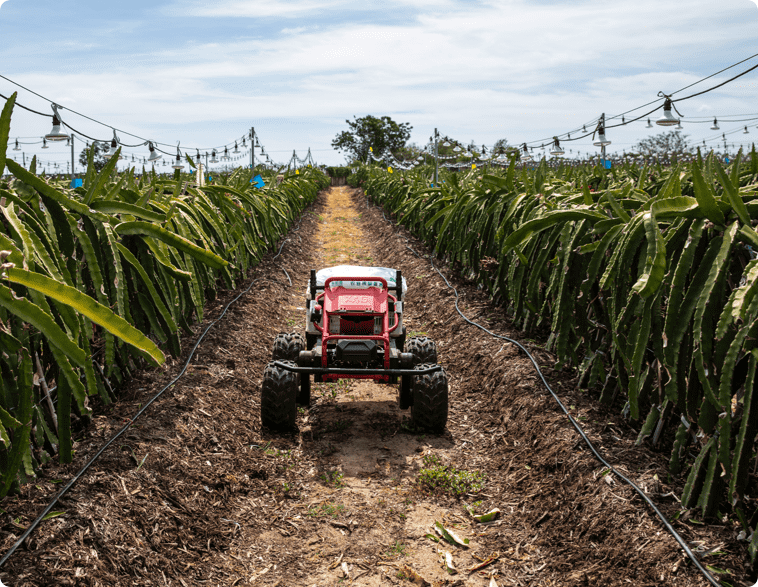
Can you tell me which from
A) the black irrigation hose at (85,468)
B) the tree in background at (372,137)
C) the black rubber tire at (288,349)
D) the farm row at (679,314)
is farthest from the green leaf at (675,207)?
the tree in background at (372,137)

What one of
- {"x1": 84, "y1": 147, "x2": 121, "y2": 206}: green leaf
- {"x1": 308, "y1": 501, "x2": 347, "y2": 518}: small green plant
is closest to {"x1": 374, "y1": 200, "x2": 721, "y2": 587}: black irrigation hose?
{"x1": 308, "y1": 501, "x2": 347, "y2": 518}: small green plant

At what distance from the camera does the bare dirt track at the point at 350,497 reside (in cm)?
262

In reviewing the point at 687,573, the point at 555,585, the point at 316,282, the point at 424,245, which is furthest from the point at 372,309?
the point at 424,245

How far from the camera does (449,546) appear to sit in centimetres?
313

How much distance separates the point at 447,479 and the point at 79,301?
107 inches

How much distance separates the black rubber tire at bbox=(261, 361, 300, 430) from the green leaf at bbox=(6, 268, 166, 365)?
2323 mm

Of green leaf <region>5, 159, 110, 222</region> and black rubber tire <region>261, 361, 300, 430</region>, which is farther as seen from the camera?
black rubber tire <region>261, 361, 300, 430</region>

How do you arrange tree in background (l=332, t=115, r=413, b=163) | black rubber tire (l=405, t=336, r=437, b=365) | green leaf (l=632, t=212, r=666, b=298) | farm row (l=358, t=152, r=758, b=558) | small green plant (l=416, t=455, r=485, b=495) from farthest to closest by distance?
tree in background (l=332, t=115, r=413, b=163) → black rubber tire (l=405, t=336, r=437, b=365) → small green plant (l=416, t=455, r=485, b=495) → green leaf (l=632, t=212, r=666, b=298) → farm row (l=358, t=152, r=758, b=558)

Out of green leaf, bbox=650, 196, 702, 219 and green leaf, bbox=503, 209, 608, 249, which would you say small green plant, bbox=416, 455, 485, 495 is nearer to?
green leaf, bbox=503, 209, 608, 249

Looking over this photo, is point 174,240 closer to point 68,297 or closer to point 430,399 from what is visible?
point 68,297

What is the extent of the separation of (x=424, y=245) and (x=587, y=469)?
8.30 metres

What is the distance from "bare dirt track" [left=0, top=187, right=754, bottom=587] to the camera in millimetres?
2615

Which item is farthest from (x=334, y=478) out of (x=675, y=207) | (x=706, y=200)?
(x=706, y=200)

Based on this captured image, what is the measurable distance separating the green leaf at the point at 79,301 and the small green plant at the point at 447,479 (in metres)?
2.45
